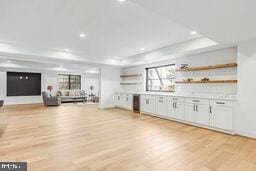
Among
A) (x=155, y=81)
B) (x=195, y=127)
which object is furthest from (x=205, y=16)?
(x=155, y=81)

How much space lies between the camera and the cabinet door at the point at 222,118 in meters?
3.84

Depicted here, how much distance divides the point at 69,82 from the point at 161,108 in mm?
9021

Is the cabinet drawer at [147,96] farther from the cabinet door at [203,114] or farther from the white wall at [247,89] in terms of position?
the white wall at [247,89]

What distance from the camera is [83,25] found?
3.58 m

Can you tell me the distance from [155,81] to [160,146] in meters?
4.43

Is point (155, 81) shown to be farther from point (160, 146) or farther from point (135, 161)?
point (135, 161)

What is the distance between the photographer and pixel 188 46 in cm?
468

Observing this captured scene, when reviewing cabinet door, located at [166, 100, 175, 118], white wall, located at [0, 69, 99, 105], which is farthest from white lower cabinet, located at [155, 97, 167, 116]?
white wall, located at [0, 69, 99, 105]

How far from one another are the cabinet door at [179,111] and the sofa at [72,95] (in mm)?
7888

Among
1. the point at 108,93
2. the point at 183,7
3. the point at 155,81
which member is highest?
the point at 183,7

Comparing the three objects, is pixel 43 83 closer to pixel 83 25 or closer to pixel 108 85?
pixel 108 85

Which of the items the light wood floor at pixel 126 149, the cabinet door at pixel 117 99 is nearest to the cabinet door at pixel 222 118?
the light wood floor at pixel 126 149

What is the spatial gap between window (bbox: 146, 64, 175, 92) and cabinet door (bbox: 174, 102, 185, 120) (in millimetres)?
1171

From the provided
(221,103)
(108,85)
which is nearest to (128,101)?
(108,85)
